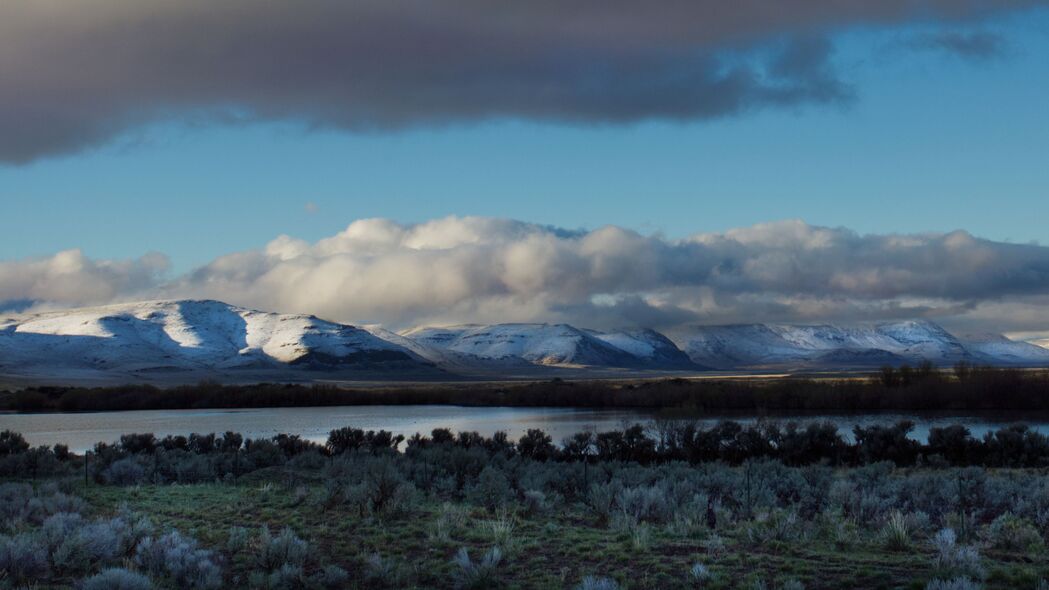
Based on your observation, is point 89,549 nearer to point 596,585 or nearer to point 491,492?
point 596,585

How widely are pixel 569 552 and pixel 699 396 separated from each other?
247 ft

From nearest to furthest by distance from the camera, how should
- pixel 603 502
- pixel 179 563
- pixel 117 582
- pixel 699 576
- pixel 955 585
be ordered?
pixel 955 585 → pixel 117 582 → pixel 699 576 → pixel 179 563 → pixel 603 502

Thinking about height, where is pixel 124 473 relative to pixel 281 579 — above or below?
below

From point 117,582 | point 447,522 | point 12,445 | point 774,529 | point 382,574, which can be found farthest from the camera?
point 12,445

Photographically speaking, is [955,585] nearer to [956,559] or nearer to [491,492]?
[956,559]

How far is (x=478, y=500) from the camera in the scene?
63.2ft

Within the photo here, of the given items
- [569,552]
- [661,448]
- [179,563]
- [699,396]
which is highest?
[179,563]

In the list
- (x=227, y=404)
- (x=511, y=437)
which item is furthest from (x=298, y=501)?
(x=227, y=404)

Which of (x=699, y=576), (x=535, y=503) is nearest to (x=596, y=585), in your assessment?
(x=699, y=576)

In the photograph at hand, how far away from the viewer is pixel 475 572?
11.8m

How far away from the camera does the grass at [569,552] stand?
11.6 meters

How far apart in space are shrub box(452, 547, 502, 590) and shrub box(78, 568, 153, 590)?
3637mm

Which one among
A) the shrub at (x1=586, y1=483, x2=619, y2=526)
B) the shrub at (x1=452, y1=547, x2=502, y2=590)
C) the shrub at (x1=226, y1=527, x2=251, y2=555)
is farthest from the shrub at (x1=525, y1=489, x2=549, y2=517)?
the shrub at (x1=226, y1=527, x2=251, y2=555)

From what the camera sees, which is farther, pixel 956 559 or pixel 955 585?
pixel 956 559
